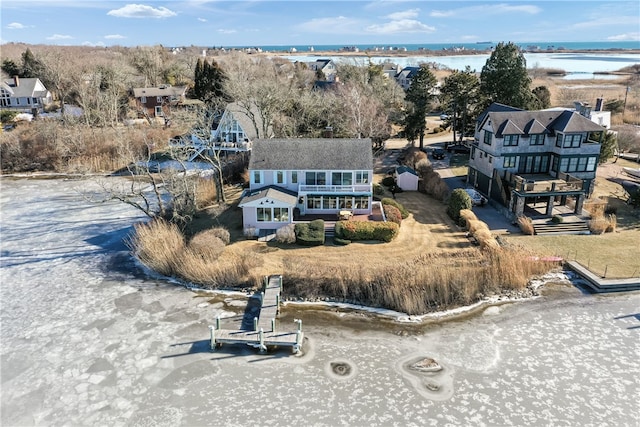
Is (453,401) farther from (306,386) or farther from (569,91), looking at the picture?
(569,91)

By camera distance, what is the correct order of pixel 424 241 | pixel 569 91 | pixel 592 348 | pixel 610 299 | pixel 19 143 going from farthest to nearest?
1. pixel 569 91
2. pixel 19 143
3. pixel 424 241
4. pixel 610 299
5. pixel 592 348

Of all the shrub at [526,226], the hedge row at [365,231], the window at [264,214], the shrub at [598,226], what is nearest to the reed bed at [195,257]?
the window at [264,214]

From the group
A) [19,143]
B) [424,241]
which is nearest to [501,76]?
[424,241]

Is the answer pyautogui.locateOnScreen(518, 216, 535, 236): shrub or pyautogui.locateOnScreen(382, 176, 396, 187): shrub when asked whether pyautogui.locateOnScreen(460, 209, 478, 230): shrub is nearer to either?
pyautogui.locateOnScreen(518, 216, 535, 236): shrub

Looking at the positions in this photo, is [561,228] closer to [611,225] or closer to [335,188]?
[611,225]

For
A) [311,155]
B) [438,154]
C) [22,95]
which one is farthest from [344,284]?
[22,95]
